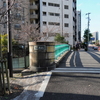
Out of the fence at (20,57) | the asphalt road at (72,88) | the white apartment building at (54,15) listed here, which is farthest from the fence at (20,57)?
the white apartment building at (54,15)

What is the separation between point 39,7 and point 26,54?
3509 cm

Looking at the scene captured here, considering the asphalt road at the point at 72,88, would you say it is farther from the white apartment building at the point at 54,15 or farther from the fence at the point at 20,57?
the white apartment building at the point at 54,15

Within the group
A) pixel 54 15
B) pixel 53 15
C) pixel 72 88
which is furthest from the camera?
pixel 54 15

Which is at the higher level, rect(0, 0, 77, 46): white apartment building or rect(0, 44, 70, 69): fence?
rect(0, 0, 77, 46): white apartment building

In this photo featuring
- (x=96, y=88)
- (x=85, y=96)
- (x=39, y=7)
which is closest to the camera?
(x=85, y=96)

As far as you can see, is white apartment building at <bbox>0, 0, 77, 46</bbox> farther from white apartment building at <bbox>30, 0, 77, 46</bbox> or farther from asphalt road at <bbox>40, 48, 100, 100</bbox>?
asphalt road at <bbox>40, 48, 100, 100</bbox>

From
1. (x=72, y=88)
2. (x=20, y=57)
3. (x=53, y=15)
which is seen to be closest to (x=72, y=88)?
(x=72, y=88)

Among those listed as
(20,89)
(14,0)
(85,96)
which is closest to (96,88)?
(85,96)

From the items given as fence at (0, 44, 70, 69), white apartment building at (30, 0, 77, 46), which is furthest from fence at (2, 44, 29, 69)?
white apartment building at (30, 0, 77, 46)

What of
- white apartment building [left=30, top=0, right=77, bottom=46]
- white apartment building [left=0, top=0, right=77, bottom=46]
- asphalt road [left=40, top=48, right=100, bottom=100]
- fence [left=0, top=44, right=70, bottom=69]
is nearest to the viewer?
asphalt road [left=40, top=48, right=100, bottom=100]

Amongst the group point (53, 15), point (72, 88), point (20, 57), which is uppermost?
point (53, 15)

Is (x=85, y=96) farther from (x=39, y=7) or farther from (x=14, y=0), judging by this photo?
(x=39, y=7)

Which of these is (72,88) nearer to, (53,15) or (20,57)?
(20,57)

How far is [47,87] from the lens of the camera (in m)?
4.42
